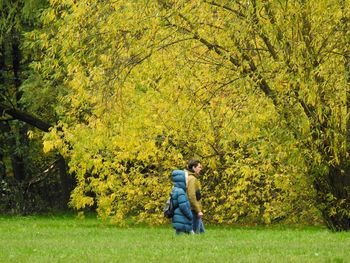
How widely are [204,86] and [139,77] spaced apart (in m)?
4.46

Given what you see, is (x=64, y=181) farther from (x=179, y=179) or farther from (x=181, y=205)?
(x=181, y=205)

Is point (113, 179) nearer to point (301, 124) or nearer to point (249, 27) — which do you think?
point (301, 124)

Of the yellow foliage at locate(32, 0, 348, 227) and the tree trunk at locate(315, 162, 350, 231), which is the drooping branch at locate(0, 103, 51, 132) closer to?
the yellow foliage at locate(32, 0, 348, 227)

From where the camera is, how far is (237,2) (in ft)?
53.5

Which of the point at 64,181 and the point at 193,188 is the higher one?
the point at 64,181

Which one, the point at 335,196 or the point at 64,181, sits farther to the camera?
the point at 64,181

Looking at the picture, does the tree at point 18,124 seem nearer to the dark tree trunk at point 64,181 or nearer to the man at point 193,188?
the dark tree trunk at point 64,181

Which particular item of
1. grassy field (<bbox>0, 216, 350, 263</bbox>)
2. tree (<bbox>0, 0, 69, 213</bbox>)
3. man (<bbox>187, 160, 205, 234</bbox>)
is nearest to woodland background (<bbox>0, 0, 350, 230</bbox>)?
tree (<bbox>0, 0, 69, 213</bbox>)

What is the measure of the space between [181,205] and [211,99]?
122 inches

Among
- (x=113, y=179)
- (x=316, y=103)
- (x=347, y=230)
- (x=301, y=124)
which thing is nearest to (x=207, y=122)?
(x=113, y=179)

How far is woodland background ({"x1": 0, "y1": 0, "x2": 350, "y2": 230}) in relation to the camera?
16.4 m

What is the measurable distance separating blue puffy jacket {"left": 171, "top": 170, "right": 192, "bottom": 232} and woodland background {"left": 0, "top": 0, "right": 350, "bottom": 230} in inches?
51.7

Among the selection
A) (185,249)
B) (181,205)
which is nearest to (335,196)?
(181,205)

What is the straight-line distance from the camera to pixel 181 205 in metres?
19.0
